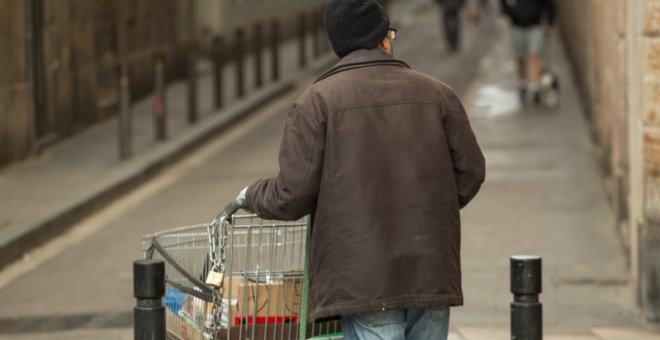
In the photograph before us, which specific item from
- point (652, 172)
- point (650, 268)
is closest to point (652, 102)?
point (652, 172)

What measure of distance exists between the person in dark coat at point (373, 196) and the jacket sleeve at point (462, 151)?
0.01m

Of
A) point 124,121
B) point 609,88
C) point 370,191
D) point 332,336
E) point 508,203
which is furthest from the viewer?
point 124,121

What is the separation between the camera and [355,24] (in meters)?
4.73

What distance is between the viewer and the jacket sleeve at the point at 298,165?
4586 millimetres

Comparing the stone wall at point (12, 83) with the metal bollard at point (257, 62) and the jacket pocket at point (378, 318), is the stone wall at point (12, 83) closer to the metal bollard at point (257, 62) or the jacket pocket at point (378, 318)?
the metal bollard at point (257, 62)

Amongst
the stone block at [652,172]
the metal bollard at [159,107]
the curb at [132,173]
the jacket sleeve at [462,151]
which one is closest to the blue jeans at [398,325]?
the jacket sleeve at [462,151]

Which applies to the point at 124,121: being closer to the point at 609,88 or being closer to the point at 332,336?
the point at 609,88

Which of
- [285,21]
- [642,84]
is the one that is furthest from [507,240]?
[285,21]

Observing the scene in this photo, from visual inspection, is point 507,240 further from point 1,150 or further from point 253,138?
point 253,138

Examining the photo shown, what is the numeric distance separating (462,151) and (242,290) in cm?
81

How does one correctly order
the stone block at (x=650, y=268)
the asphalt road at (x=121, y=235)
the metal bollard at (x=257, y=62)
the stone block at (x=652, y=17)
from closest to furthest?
1. the stone block at (x=652, y=17)
2. the stone block at (x=650, y=268)
3. the asphalt road at (x=121, y=235)
4. the metal bollard at (x=257, y=62)

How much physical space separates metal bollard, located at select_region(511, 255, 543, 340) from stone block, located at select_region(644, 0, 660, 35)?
10.0 ft

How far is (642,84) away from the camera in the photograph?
8.40 meters

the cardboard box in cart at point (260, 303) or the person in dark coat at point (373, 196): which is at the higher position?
the person in dark coat at point (373, 196)
